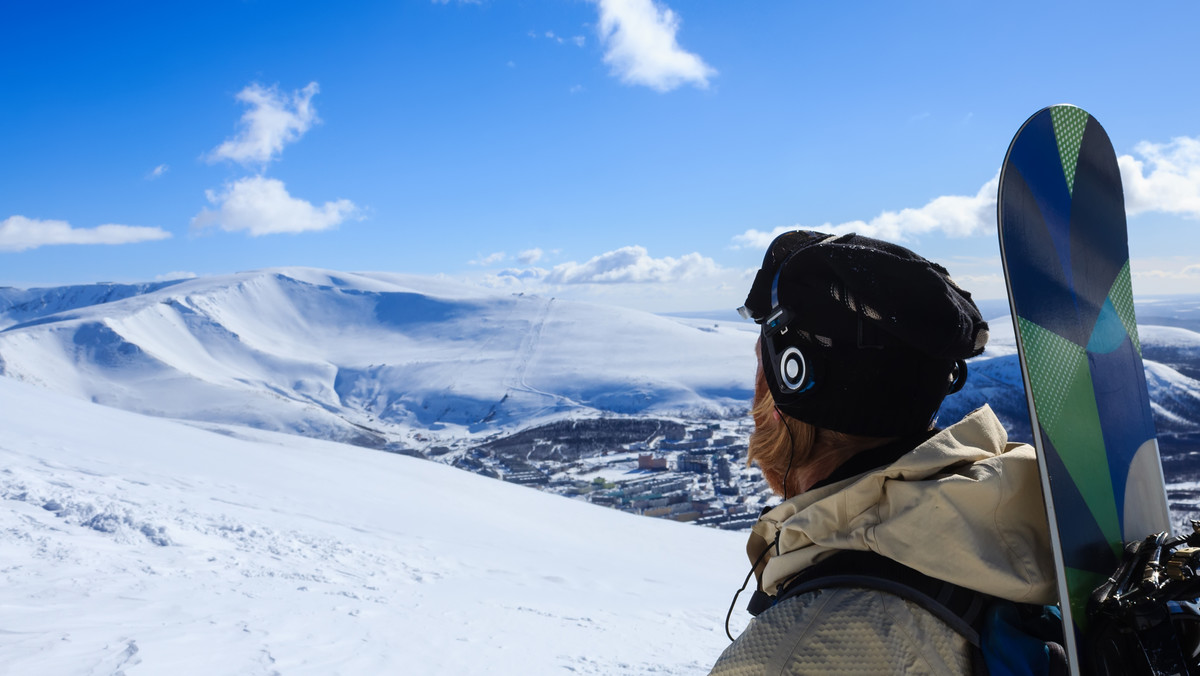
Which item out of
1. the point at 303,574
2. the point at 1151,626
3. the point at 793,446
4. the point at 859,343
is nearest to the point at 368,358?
the point at 303,574

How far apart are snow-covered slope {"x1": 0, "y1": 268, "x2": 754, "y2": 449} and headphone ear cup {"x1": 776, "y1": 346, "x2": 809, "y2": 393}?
80.7m

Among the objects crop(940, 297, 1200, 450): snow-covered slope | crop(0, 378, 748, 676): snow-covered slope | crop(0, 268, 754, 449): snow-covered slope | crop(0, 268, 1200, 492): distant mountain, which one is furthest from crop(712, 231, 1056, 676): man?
crop(0, 268, 754, 449): snow-covered slope

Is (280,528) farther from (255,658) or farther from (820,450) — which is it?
(820,450)

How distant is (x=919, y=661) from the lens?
3.64 ft

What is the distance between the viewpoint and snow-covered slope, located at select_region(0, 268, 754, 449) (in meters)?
98.9

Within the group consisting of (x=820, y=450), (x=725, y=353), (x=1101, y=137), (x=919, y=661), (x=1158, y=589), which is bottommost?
(x=919, y=661)

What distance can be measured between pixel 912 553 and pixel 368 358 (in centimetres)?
15651

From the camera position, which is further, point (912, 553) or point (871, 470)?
point (871, 470)

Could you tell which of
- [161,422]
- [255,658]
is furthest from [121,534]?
[161,422]

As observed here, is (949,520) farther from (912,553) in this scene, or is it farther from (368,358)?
(368,358)

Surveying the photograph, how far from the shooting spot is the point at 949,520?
1171 millimetres

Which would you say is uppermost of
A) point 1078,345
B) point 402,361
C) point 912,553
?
point 402,361

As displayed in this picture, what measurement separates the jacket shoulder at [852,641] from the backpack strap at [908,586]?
0.7 inches

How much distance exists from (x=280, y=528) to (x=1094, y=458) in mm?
8479
